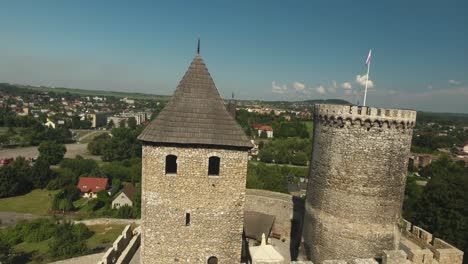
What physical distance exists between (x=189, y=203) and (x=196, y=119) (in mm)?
2860

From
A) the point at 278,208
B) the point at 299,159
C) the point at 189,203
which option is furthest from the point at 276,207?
the point at 299,159

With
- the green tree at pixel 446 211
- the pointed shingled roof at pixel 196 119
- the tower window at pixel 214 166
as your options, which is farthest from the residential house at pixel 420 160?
the pointed shingled roof at pixel 196 119

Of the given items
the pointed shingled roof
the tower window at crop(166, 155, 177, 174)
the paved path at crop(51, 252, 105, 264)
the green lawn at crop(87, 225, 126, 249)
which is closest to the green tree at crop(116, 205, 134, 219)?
the green lawn at crop(87, 225, 126, 249)

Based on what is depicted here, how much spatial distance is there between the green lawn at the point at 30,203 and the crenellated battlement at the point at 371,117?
44.5m

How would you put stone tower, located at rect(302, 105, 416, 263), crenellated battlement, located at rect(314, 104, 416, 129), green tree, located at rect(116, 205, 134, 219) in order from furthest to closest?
green tree, located at rect(116, 205, 134, 219) → stone tower, located at rect(302, 105, 416, 263) → crenellated battlement, located at rect(314, 104, 416, 129)

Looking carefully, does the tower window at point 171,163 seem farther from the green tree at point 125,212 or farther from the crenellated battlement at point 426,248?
the green tree at point 125,212

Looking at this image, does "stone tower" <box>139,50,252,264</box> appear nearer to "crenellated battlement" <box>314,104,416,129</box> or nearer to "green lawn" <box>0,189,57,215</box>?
"crenellated battlement" <box>314,104,416,129</box>

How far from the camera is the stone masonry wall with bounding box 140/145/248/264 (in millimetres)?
10562

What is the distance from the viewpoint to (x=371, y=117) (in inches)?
463

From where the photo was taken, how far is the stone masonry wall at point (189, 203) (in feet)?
34.7

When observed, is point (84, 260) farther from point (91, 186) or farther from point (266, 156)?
point (266, 156)

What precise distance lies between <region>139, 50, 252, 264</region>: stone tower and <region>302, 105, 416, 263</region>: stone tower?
12.8ft

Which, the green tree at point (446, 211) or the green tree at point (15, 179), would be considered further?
the green tree at point (15, 179)

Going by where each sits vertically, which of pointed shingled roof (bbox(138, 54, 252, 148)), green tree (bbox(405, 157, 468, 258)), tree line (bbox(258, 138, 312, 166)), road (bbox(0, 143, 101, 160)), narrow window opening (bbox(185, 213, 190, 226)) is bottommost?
road (bbox(0, 143, 101, 160))
